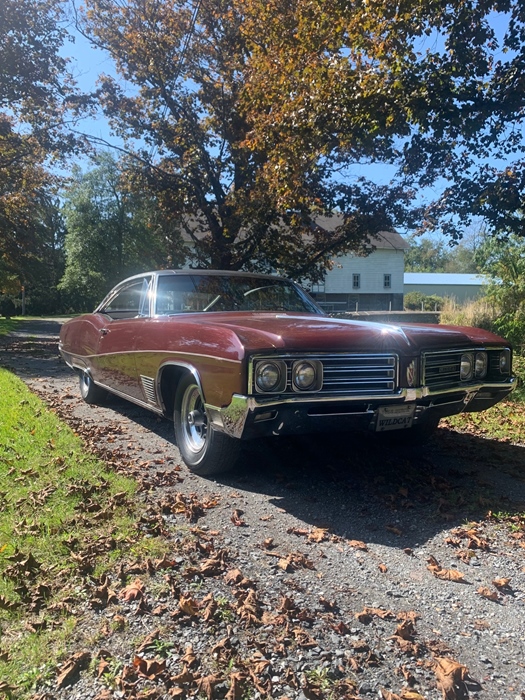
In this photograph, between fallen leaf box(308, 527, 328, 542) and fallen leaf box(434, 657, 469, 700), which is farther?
fallen leaf box(308, 527, 328, 542)

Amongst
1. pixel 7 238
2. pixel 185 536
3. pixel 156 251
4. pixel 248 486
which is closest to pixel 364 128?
pixel 248 486

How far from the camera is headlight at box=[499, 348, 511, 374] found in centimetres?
448

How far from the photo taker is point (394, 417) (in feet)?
12.6

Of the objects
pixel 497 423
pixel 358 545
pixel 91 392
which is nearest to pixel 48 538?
pixel 358 545

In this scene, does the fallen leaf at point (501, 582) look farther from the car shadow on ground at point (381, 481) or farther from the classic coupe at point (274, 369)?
the classic coupe at point (274, 369)

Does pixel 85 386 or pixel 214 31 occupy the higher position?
pixel 214 31

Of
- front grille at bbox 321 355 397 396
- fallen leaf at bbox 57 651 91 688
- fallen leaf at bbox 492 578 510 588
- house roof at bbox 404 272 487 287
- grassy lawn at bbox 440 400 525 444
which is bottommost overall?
fallen leaf at bbox 57 651 91 688

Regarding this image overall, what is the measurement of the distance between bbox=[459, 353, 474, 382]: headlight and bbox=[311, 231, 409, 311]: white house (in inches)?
1439

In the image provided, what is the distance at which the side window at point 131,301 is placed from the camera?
18.0 feet

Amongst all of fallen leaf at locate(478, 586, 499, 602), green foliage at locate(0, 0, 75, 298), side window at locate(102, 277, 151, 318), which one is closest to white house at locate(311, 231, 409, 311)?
green foliage at locate(0, 0, 75, 298)

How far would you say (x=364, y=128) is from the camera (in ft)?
26.4

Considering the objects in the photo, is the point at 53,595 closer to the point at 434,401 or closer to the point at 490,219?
the point at 434,401

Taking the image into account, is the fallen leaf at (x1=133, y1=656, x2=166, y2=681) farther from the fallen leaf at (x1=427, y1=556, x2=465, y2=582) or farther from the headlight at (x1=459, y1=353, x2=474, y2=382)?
the headlight at (x1=459, y1=353, x2=474, y2=382)

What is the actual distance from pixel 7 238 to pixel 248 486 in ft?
66.9
